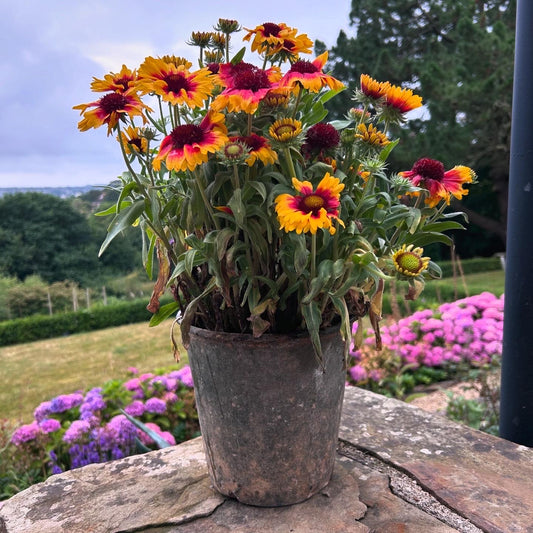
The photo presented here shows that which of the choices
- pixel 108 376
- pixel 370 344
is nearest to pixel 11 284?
pixel 108 376

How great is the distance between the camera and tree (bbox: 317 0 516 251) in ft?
29.1

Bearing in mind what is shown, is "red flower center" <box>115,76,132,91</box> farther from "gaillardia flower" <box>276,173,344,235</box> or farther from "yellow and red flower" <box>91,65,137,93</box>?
"gaillardia flower" <box>276,173,344,235</box>

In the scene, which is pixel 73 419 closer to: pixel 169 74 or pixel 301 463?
pixel 301 463

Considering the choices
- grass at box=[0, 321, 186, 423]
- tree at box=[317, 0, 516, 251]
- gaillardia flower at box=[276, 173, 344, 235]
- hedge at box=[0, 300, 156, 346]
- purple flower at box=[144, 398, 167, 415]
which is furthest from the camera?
hedge at box=[0, 300, 156, 346]

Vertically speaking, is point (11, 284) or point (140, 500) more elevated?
point (140, 500)

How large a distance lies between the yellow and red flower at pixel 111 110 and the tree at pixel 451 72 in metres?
8.70

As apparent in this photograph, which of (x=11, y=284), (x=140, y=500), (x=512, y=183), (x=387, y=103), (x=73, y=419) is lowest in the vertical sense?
(x=11, y=284)

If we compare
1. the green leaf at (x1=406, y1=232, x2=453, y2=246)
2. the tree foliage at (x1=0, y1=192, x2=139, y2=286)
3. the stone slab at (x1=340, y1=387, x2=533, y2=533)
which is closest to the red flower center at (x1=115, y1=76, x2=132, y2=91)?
the green leaf at (x1=406, y1=232, x2=453, y2=246)

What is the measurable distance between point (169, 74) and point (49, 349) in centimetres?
872

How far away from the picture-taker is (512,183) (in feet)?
4.20

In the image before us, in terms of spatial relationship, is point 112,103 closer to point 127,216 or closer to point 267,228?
point 127,216

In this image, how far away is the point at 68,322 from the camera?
11.2 meters

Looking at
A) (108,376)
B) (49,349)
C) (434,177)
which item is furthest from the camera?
(49,349)

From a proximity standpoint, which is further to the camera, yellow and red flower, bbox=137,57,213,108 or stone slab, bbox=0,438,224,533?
stone slab, bbox=0,438,224,533
